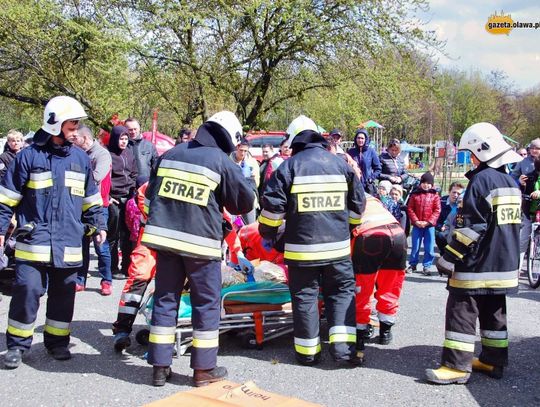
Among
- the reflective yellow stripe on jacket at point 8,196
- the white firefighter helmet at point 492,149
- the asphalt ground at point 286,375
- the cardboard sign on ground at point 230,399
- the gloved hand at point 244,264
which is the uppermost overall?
the white firefighter helmet at point 492,149

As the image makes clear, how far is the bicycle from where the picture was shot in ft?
26.8

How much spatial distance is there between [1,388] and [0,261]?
96.0 inches

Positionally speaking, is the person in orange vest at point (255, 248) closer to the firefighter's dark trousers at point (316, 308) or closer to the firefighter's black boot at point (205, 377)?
the firefighter's dark trousers at point (316, 308)

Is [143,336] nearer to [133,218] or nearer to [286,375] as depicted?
[286,375]

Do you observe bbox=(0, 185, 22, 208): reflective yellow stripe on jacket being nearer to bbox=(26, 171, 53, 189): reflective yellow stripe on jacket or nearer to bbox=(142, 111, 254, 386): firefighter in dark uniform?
bbox=(26, 171, 53, 189): reflective yellow stripe on jacket

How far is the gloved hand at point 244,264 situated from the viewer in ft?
17.9

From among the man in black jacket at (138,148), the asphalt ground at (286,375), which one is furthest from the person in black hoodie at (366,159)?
the asphalt ground at (286,375)

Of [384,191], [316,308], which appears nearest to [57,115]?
[316,308]

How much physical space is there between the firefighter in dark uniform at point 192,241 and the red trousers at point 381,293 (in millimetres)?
1333

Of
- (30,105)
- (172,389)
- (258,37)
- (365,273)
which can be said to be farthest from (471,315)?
(30,105)

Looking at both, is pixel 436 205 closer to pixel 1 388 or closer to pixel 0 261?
pixel 0 261

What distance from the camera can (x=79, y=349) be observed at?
5160 millimetres

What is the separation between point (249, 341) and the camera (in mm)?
5184

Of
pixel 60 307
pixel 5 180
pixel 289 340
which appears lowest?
pixel 289 340
